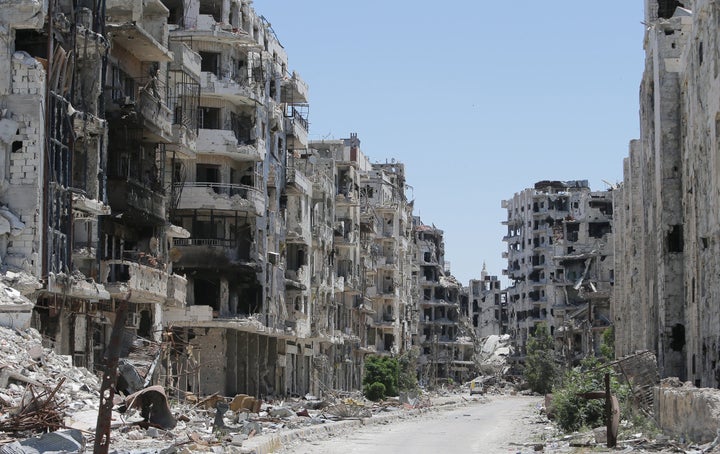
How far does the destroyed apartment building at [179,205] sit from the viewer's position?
3716 centimetres

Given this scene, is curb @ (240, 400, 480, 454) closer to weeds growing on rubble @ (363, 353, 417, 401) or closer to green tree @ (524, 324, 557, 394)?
weeds growing on rubble @ (363, 353, 417, 401)

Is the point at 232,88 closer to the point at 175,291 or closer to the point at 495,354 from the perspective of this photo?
the point at 175,291

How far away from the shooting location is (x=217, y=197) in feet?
208

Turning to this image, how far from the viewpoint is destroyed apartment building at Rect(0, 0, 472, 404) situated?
122ft

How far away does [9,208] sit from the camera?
120 ft

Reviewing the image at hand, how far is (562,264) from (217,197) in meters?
93.8

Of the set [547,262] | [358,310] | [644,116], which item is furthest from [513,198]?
[644,116]

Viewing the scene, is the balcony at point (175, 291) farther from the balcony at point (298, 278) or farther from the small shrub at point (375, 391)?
the small shrub at point (375, 391)

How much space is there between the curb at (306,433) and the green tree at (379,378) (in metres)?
14.0

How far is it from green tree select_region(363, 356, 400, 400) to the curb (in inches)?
551

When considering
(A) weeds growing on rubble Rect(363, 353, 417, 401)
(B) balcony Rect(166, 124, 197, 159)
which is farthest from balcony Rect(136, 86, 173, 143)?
(A) weeds growing on rubble Rect(363, 353, 417, 401)

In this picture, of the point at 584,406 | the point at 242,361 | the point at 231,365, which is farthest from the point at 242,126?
the point at 584,406

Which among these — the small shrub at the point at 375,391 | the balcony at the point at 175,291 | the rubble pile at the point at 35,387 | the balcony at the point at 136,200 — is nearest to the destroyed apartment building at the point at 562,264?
the small shrub at the point at 375,391

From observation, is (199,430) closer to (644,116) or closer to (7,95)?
(7,95)
